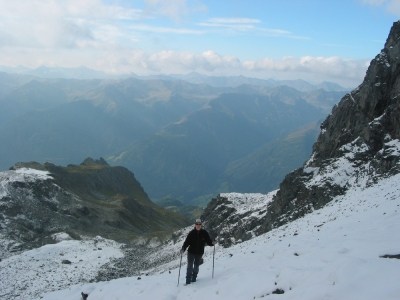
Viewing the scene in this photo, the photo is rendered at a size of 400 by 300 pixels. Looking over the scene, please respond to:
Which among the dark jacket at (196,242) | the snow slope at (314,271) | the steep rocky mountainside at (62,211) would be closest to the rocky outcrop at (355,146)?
the snow slope at (314,271)

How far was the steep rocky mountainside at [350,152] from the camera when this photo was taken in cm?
4591

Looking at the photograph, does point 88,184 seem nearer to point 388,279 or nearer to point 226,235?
point 226,235

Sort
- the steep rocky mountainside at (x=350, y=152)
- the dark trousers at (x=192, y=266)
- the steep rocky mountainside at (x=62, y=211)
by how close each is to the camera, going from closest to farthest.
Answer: the dark trousers at (x=192, y=266) → the steep rocky mountainside at (x=350, y=152) → the steep rocky mountainside at (x=62, y=211)

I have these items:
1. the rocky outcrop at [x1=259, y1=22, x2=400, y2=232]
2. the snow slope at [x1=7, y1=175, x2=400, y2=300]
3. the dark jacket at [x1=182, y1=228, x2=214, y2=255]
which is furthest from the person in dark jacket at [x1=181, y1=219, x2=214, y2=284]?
the rocky outcrop at [x1=259, y1=22, x2=400, y2=232]

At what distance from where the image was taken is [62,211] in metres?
107

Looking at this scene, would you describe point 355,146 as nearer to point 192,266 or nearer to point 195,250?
point 195,250

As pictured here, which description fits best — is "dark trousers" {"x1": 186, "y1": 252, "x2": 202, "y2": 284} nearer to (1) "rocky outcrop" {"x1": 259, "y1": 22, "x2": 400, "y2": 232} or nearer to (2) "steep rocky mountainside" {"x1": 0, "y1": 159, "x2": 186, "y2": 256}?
(1) "rocky outcrop" {"x1": 259, "y1": 22, "x2": 400, "y2": 232}

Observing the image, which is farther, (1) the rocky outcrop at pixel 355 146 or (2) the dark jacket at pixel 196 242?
(1) the rocky outcrop at pixel 355 146

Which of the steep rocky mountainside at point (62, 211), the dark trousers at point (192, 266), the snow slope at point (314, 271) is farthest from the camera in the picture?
the steep rocky mountainside at point (62, 211)

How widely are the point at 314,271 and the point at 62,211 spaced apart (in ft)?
324

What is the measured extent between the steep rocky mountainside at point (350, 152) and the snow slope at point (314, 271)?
603 inches

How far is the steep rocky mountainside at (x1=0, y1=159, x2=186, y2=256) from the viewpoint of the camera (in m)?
89.3

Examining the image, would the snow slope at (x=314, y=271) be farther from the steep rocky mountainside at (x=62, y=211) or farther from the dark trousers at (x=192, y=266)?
the steep rocky mountainside at (x=62, y=211)

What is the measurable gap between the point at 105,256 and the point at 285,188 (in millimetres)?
27637
